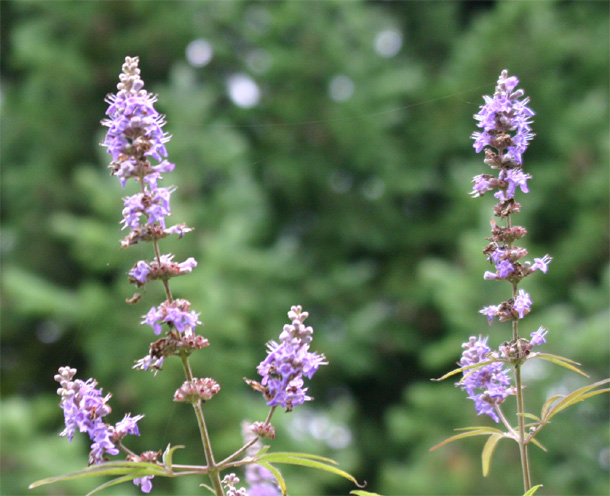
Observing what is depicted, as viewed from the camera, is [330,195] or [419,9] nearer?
[330,195]

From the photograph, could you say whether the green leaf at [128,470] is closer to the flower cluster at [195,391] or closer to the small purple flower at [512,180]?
the flower cluster at [195,391]

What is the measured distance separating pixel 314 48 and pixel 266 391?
11146 millimetres

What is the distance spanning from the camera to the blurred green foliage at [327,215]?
940 centimetres

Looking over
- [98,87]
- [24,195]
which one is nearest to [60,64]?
[98,87]

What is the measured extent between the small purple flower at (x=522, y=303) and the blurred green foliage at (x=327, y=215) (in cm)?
761

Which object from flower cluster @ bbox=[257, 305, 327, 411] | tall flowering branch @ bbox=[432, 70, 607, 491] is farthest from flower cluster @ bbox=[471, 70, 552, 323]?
flower cluster @ bbox=[257, 305, 327, 411]

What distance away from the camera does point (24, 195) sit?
11.8 meters

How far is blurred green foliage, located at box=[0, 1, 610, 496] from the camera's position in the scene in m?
9.40

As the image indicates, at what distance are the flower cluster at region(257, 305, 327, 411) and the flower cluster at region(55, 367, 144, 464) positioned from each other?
0.23 m

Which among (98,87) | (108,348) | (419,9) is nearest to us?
(108,348)

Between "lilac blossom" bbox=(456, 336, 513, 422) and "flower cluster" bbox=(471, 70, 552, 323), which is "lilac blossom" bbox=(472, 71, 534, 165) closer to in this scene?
"flower cluster" bbox=(471, 70, 552, 323)

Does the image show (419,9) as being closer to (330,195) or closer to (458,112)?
(458,112)

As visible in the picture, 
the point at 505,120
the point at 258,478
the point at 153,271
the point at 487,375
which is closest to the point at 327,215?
the point at 258,478

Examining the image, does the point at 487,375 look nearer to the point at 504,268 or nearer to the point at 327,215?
the point at 504,268
